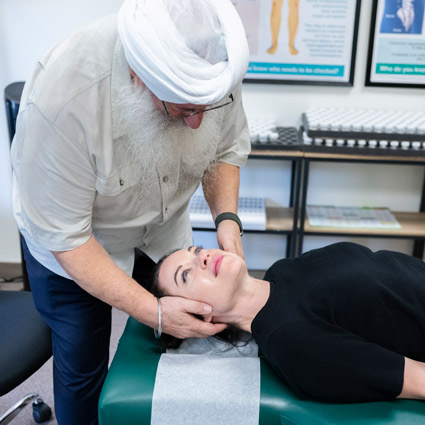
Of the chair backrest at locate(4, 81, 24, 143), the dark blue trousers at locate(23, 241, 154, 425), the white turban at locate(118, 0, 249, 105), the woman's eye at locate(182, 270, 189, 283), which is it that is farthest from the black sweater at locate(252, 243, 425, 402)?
the chair backrest at locate(4, 81, 24, 143)

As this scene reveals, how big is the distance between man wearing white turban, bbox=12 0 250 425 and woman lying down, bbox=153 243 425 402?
0.10m

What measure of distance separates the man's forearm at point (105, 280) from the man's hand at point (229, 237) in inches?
12.3

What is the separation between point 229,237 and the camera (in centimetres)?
157

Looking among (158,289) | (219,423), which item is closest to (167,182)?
(158,289)

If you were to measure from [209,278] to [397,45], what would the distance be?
63.1 inches

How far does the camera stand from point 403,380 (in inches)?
47.1

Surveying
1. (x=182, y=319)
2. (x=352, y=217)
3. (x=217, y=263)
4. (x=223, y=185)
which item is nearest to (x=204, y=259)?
(x=217, y=263)

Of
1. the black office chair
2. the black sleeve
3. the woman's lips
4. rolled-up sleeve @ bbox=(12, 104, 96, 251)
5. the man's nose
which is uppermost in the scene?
the man's nose

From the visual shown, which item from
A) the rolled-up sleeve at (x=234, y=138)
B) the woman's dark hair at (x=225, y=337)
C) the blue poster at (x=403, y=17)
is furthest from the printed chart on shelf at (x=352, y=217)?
the woman's dark hair at (x=225, y=337)

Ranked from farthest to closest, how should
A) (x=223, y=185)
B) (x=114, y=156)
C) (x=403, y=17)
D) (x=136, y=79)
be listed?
(x=403, y=17), (x=223, y=185), (x=114, y=156), (x=136, y=79)

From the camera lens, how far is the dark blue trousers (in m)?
1.51

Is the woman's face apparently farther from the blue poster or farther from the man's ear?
the blue poster

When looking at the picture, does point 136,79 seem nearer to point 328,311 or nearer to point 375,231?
point 328,311

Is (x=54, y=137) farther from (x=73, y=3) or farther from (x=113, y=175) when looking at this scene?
(x=73, y=3)
